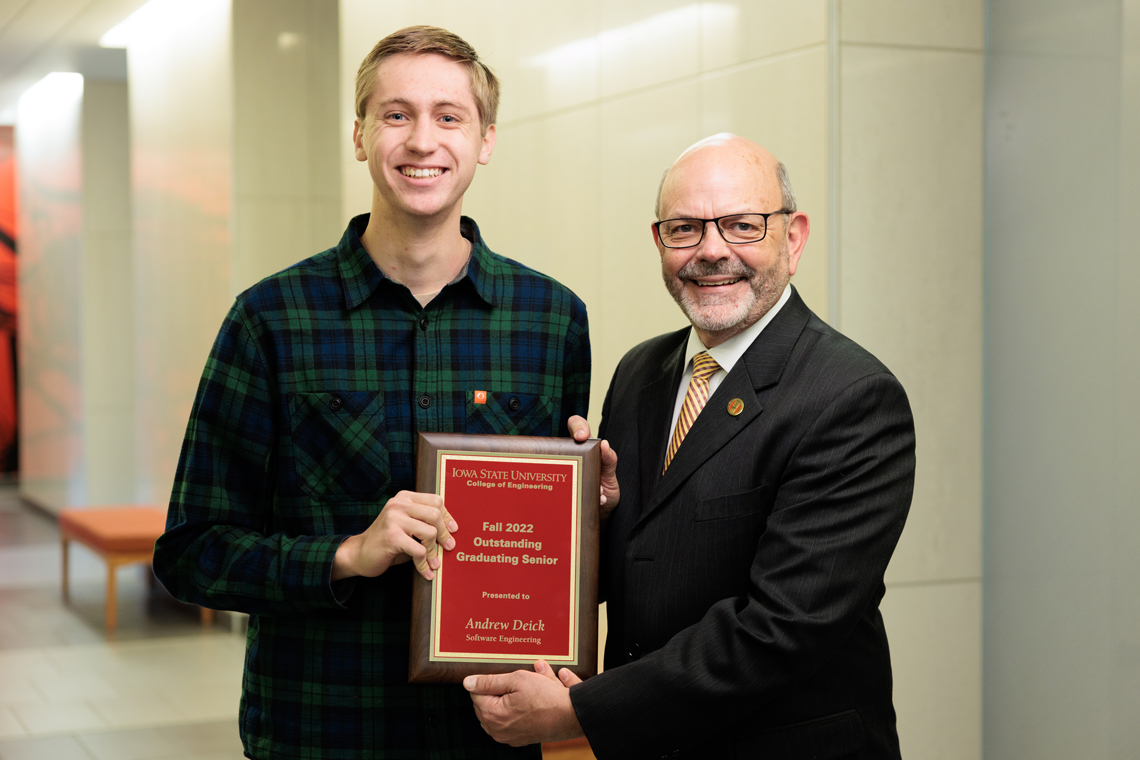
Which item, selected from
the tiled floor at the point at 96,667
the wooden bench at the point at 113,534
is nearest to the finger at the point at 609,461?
the tiled floor at the point at 96,667

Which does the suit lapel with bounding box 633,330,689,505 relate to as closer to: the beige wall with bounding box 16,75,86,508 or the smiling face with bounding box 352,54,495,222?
the smiling face with bounding box 352,54,495,222

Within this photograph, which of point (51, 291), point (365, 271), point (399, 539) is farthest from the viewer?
point (51, 291)

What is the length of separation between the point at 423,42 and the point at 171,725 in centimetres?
406

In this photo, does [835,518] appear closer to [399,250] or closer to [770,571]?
[770,571]

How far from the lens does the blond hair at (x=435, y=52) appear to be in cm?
199

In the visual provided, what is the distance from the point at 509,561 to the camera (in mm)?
1951

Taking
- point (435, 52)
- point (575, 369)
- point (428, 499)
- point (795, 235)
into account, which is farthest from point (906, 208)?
point (428, 499)

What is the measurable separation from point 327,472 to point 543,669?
50cm

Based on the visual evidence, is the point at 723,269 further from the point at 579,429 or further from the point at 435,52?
the point at 435,52

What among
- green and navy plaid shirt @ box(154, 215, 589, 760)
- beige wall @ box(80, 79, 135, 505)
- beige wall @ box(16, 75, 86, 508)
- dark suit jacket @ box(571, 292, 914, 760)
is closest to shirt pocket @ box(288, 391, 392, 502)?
green and navy plaid shirt @ box(154, 215, 589, 760)

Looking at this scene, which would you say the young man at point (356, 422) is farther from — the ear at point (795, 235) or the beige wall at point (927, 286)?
the beige wall at point (927, 286)

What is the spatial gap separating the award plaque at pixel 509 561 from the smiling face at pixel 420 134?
0.41 meters

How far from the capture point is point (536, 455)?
195 cm

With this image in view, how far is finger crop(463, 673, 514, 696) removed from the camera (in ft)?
6.19
